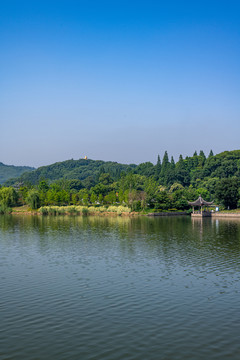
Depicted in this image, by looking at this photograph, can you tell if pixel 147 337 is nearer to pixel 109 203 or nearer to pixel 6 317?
pixel 6 317

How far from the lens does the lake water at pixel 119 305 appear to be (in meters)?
11.2

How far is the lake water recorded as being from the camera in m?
11.2

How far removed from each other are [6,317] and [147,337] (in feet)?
19.2

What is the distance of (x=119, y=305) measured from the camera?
15305mm

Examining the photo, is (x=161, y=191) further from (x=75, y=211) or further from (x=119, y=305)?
(x=119, y=305)

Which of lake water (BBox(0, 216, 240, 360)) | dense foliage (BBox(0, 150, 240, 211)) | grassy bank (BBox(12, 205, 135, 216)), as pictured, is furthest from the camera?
dense foliage (BBox(0, 150, 240, 211))

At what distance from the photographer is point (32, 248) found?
30.9 meters

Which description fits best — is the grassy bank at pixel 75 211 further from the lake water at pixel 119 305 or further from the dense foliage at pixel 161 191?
the lake water at pixel 119 305

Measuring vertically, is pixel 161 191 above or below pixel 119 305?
above

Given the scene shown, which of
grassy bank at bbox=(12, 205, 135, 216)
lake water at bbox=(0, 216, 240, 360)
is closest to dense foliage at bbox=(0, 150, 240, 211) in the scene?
grassy bank at bbox=(12, 205, 135, 216)

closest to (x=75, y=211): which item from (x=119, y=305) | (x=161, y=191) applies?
(x=161, y=191)

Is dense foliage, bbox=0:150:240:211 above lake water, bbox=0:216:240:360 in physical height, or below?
above

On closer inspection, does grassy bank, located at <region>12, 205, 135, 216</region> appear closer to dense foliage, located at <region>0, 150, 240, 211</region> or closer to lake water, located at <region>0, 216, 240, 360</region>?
dense foliage, located at <region>0, 150, 240, 211</region>

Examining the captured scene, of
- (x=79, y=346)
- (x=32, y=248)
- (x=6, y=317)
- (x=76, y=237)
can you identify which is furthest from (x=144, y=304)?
(x=76, y=237)
